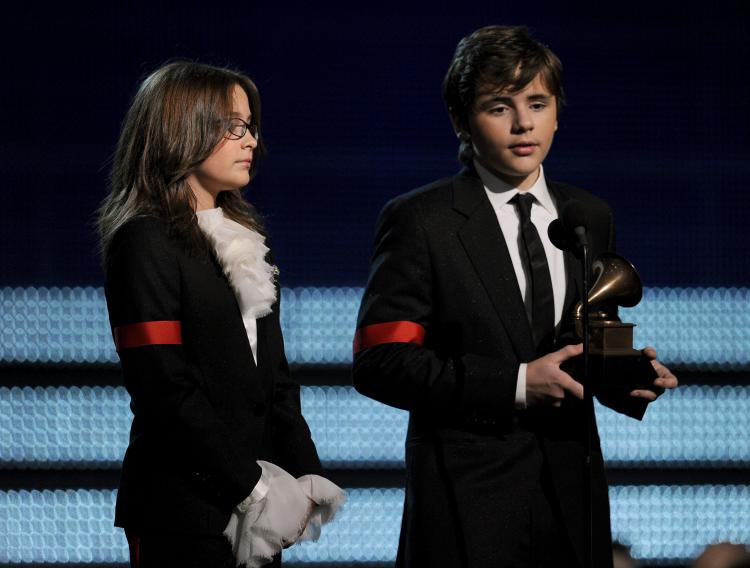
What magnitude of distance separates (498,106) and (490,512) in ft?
2.35

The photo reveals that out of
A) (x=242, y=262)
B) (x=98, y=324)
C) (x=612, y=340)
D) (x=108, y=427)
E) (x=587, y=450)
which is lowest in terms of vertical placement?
(x=108, y=427)

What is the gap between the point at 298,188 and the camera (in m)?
3.33

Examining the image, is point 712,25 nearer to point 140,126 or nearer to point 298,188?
point 298,188

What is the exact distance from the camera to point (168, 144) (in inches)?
76.4

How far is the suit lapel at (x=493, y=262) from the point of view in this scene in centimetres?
195

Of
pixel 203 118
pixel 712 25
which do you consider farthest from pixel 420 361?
pixel 712 25

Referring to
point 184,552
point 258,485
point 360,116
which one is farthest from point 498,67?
point 360,116

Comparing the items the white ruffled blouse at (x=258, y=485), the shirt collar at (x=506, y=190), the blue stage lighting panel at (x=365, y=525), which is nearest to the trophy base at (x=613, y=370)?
the shirt collar at (x=506, y=190)

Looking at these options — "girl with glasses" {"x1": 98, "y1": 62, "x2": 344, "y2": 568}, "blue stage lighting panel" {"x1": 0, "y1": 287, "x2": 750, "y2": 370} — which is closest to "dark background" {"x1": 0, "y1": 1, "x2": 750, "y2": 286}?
"blue stage lighting panel" {"x1": 0, "y1": 287, "x2": 750, "y2": 370}

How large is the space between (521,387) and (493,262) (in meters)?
0.23

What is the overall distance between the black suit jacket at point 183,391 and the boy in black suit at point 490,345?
0.84 ft

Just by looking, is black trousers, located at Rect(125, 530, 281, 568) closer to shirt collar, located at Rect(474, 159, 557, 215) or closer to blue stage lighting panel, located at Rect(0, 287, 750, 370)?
shirt collar, located at Rect(474, 159, 557, 215)

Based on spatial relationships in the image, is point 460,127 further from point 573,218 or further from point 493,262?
point 573,218

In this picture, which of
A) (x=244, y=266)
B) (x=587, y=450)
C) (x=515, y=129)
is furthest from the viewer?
(x=515, y=129)
